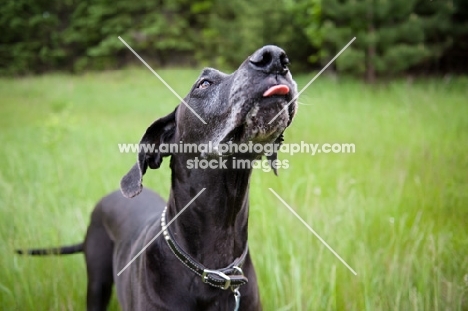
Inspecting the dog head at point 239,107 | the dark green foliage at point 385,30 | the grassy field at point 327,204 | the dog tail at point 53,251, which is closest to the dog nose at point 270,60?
the dog head at point 239,107

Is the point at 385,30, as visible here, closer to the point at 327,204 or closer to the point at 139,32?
the point at 327,204

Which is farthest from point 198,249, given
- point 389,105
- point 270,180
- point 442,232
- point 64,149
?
point 389,105

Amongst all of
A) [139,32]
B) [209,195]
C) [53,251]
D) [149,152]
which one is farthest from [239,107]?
[139,32]

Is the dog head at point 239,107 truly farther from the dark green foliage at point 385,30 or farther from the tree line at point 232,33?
the dark green foliage at point 385,30

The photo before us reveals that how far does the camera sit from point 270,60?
57.4 inches

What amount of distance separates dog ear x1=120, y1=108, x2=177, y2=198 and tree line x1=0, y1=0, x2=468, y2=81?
7862mm

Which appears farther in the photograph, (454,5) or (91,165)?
(454,5)

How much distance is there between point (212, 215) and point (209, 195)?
98 mm

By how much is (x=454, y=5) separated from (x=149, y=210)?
33.5 ft

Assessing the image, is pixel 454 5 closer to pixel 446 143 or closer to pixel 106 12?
pixel 446 143

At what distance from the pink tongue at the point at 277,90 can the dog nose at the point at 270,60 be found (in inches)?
2.4

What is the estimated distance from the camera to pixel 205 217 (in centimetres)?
189

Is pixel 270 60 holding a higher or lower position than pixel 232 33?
lower

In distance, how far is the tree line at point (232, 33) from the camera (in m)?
9.78
